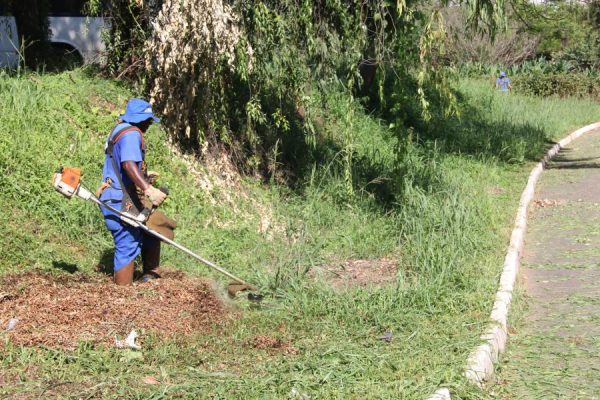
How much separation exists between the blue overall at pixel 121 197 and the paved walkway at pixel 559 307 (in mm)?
3246

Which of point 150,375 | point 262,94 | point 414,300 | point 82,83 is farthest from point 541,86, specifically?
point 150,375

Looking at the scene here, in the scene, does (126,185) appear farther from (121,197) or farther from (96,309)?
(96,309)

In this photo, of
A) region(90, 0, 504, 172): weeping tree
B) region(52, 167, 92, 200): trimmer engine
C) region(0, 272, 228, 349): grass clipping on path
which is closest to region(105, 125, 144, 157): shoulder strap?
region(52, 167, 92, 200): trimmer engine

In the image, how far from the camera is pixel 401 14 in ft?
30.8

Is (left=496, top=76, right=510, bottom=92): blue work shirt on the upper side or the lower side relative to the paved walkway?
lower

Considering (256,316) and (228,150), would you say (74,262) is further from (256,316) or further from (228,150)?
(228,150)

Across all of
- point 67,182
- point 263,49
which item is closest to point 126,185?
point 67,182

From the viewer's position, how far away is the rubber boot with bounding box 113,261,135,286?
7207 mm

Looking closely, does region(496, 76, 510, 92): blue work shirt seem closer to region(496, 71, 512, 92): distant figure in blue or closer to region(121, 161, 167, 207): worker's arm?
region(496, 71, 512, 92): distant figure in blue

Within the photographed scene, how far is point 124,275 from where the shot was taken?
284 inches

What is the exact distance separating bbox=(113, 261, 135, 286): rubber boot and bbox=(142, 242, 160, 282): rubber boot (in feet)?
1.15

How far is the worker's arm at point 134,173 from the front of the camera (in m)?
6.91

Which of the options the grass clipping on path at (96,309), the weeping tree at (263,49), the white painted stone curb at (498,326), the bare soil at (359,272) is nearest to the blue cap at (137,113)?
Result: the grass clipping on path at (96,309)

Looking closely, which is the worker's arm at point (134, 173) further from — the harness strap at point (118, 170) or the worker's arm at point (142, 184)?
the harness strap at point (118, 170)
